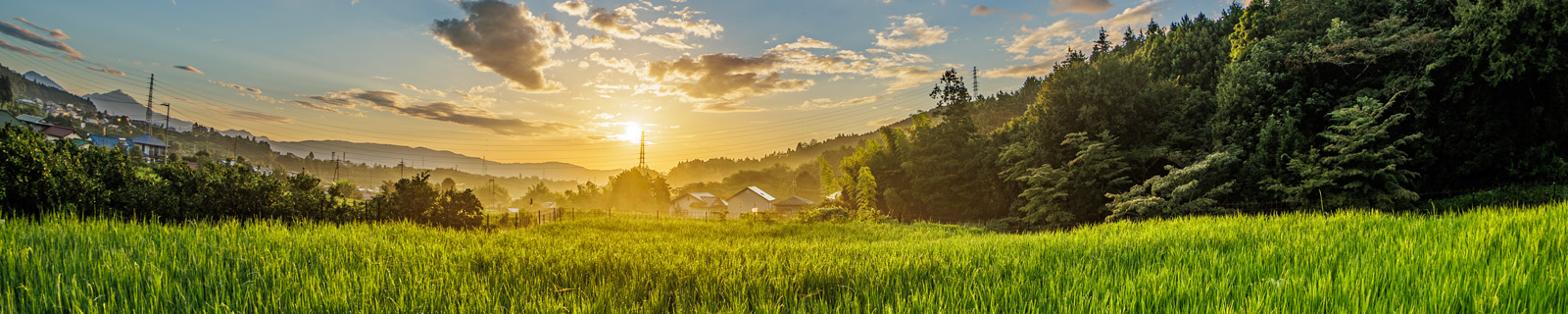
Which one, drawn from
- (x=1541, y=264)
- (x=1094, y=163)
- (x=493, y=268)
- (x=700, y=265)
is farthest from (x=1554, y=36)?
(x=493, y=268)

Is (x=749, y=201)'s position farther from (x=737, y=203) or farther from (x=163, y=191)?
(x=163, y=191)

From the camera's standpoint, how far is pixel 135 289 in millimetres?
3299

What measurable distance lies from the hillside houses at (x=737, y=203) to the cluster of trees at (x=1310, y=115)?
39.9m

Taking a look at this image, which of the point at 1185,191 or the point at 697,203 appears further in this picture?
the point at 697,203

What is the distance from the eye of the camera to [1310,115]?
2231cm

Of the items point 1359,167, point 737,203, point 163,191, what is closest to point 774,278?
point 163,191

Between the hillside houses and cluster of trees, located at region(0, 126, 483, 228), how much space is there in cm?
4980

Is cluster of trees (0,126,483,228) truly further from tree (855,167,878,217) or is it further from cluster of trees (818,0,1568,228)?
tree (855,167,878,217)

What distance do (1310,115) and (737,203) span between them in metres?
57.3

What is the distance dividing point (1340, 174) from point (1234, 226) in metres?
15.4

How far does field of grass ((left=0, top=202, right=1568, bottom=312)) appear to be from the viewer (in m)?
3.09

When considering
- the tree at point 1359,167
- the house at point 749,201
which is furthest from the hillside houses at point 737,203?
the tree at point 1359,167

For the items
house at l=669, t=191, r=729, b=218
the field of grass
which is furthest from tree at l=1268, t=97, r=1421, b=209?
house at l=669, t=191, r=729, b=218

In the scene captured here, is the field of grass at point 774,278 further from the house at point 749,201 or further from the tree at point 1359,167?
the house at point 749,201
